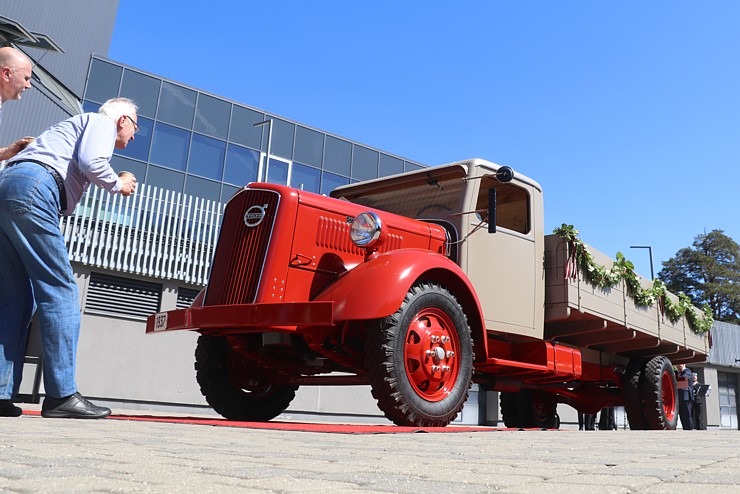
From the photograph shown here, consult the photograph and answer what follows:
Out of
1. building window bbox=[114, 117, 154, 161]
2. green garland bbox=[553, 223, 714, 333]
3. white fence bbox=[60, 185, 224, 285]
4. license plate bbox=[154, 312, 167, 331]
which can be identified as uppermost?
building window bbox=[114, 117, 154, 161]

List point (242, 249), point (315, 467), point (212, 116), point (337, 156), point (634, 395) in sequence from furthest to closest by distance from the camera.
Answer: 1. point (337, 156)
2. point (212, 116)
3. point (634, 395)
4. point (242, 249)
5. point (315, 467)

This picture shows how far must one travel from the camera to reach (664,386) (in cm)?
873

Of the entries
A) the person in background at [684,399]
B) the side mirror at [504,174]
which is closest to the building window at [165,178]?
the person in background at [684,399]

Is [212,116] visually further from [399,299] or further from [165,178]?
[399,299]

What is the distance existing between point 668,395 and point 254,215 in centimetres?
639

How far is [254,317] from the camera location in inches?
173

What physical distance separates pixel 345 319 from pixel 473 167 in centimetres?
236

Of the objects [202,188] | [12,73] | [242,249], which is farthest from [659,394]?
[202,188]

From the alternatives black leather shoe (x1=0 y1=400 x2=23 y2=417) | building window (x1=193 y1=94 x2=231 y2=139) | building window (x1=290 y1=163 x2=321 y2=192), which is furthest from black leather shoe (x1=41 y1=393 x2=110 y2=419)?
building window (x1=290 y1=163 x2=321 y2=192)

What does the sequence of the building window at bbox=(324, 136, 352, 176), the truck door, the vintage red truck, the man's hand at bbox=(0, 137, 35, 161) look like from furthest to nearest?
the building window at bbox=(324, 136, 352, 176), the truck door, the vintage red truck, the man's hand at bbox=(0, 137, 35, 161)

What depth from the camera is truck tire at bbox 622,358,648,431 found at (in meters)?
7.97

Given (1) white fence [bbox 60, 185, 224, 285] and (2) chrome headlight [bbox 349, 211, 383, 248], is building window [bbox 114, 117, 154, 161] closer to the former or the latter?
(1) white fence [bbox 60, 185, 224, 285]

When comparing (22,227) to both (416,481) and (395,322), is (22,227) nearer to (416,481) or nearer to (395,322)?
(395,322)

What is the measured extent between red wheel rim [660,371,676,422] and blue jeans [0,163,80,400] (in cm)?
738
